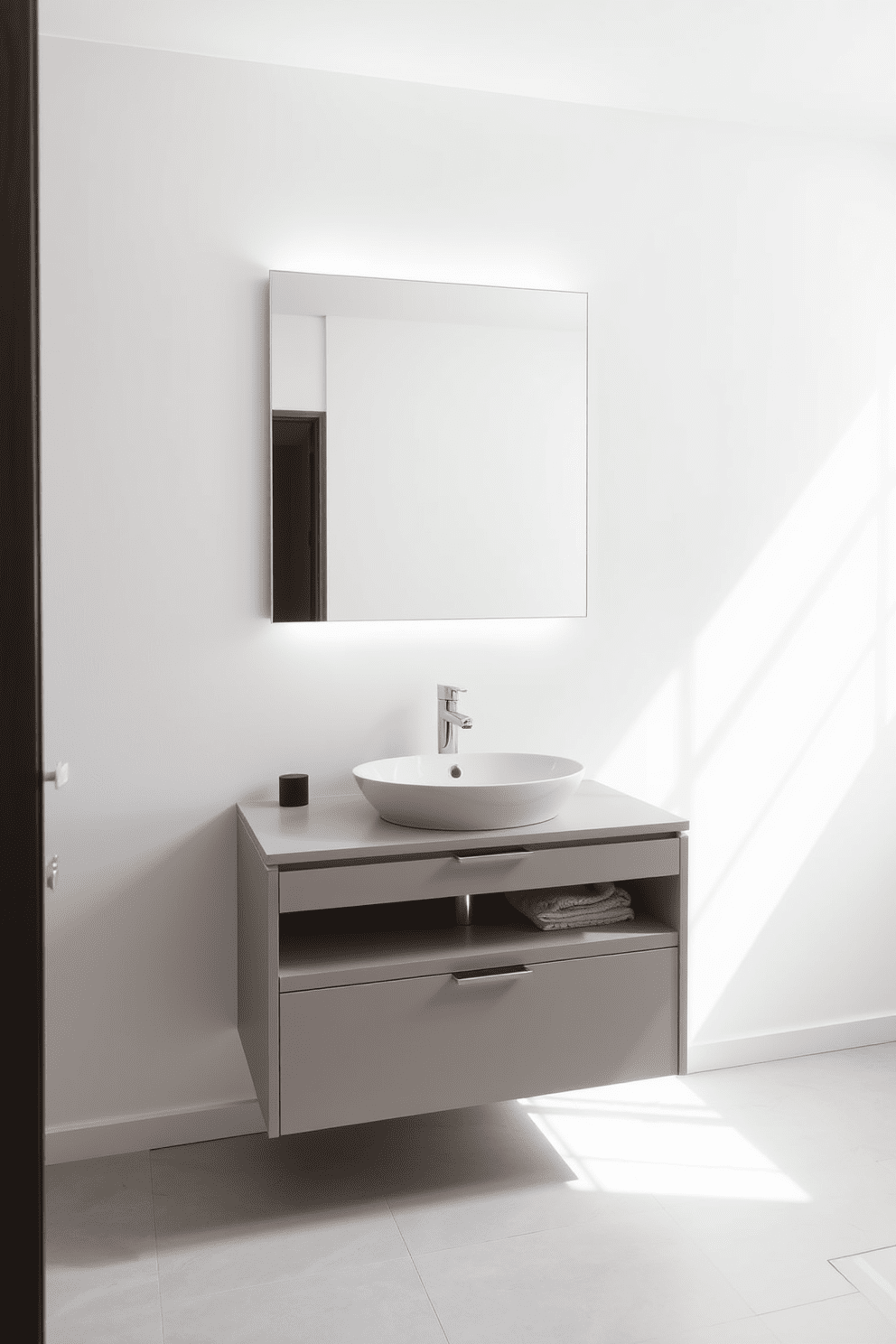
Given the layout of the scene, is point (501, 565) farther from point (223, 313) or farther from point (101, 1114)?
point (101, 1114)

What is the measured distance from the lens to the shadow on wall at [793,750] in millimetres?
2938

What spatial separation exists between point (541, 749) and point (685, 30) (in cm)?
166

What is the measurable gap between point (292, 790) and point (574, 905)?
683 millimetres

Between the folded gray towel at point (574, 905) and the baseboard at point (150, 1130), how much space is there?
0.84m

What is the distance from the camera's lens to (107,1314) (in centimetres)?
195

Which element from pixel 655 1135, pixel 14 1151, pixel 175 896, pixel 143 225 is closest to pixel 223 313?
pixel 143 225

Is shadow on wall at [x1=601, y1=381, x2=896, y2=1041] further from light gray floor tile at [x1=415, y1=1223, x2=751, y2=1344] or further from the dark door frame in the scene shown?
the dark door frame

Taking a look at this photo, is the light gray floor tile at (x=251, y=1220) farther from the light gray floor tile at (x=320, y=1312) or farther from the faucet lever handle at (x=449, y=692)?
the faucet lever handle at (x=449, y=692)

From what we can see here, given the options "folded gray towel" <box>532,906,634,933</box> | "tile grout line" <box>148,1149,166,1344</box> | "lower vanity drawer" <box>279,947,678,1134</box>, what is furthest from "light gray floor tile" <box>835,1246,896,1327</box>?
"tile grout line" <box>148,1149,166,1344</box>

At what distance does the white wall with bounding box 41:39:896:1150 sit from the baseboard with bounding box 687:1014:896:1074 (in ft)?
0.15

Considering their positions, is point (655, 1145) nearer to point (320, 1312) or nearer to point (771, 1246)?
point (771, 1246)

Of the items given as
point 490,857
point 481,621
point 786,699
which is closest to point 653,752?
point 786,699

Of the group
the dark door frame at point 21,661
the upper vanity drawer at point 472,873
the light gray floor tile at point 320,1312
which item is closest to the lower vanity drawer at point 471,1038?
the upper vanity drawer at point 472,873

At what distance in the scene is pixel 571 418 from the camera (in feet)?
8.97
